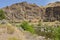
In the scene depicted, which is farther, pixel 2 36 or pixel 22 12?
pixel 22 12

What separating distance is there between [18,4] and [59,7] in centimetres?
3233

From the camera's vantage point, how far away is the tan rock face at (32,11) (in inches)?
5984

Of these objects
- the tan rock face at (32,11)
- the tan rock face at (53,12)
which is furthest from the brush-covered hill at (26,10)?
the tan rock face at (53,12)

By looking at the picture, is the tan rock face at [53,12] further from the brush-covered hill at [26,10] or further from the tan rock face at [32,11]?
the brush-covered hill at [26,10]

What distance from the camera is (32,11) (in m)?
167

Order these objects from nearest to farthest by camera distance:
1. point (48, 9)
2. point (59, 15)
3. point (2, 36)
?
point (2, 36) → point (59, 15) → point (48, 9)

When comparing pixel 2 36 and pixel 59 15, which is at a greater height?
pixel 2 36

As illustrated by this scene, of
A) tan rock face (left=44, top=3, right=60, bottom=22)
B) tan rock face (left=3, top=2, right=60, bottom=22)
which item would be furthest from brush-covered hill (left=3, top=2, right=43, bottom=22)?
tan rock face (left=44, top=3, right=60, bottom=22)

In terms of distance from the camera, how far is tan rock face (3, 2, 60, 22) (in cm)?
15200

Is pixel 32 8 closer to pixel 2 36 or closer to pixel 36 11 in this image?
pixel 36 11

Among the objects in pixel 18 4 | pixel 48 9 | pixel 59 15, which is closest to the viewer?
pixel 59 15

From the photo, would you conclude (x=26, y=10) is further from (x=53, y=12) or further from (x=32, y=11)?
(x=53, y=12)

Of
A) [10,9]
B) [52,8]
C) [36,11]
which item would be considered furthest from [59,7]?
[10,9]

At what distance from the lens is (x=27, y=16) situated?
531 ft
